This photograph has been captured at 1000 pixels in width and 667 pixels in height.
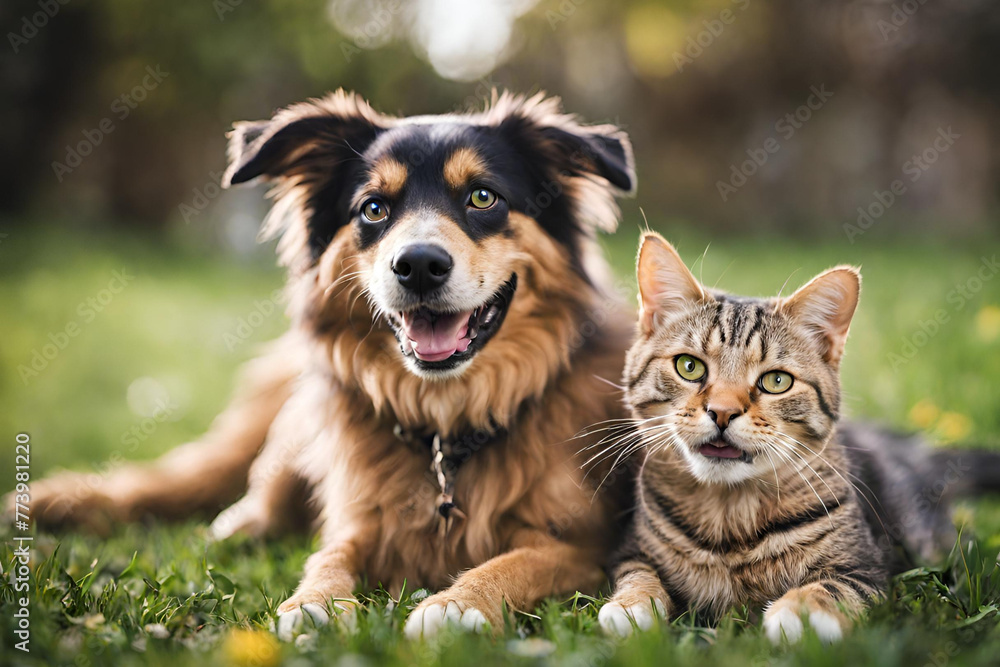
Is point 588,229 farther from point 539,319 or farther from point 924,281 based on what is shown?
point 924,281

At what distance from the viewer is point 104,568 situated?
2.78m

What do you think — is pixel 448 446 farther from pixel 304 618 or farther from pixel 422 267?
pixel 304 618

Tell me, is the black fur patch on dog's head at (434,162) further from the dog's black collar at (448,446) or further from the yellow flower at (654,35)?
the yellow flower at (654,35)

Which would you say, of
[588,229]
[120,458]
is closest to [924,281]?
[588,229]

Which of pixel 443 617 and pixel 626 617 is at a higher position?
pixel 626 617

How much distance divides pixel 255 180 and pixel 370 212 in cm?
53

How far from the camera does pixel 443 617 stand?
2.02 metres

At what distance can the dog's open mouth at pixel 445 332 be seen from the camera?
2633 mm

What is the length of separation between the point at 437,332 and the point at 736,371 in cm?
107

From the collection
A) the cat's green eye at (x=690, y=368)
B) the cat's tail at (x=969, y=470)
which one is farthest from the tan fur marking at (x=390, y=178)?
the cat's tail at (x=969, y=470)

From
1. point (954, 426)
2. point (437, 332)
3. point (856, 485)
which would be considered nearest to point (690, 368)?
point (856, 485)

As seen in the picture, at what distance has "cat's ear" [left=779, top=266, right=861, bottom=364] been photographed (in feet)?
7.32

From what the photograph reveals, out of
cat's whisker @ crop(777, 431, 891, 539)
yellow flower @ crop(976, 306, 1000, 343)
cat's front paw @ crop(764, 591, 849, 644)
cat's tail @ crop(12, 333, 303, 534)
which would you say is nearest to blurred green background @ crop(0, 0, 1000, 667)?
yellow flower @ crop(976, 306, 1000, 343)

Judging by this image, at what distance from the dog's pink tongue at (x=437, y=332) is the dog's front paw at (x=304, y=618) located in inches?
35.8
